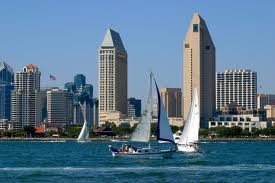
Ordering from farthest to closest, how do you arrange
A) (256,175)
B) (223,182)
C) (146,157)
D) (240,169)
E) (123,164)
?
1. (146,157)
2. (123,164)
3. (240,169)
4. (256,175)
5. (223,182)

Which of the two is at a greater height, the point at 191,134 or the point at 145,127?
the point at 145,127

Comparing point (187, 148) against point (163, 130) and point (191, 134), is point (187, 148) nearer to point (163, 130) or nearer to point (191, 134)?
point (191, 134)

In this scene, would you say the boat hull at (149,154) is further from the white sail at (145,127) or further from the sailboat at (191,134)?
the sailboat at (191,134)

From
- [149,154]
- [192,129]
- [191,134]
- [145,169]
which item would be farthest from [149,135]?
[192,129]

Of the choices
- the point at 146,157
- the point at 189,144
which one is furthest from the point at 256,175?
the point at 189,144

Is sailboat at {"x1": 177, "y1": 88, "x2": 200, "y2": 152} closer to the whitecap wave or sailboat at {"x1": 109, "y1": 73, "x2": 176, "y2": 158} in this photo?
sailboat at {"x1": 109, "y1": 73, "x2": 176, "y2": 158}

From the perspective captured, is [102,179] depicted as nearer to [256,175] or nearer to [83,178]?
[83,178]

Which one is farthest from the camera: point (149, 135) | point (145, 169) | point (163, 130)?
point (163, 130)

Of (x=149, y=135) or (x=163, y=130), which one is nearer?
(x=149, y=135)

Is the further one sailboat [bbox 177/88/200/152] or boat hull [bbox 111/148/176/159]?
sailboat [bbox 177/88/200/152]

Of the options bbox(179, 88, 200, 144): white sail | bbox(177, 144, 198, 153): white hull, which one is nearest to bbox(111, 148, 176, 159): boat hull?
bbox(177, 144, 198, 153): white hull

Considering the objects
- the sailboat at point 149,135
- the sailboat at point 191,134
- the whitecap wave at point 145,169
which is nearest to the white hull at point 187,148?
the sailboat at point 191,134

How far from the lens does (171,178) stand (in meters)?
72.6

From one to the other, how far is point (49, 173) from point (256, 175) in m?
19.4
